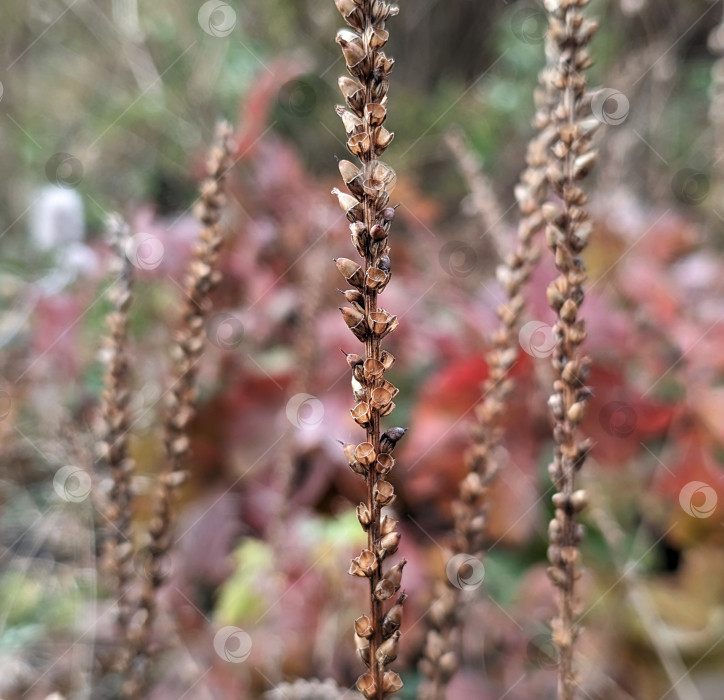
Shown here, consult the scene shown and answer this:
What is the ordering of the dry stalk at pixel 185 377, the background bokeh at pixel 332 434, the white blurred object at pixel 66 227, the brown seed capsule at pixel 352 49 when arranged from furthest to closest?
the white blurred object at pixel 66 227
the background bokeh at pixel 332 434
the dry stalk at pixel 185 377
the brown seed capsule at pixel 352 49

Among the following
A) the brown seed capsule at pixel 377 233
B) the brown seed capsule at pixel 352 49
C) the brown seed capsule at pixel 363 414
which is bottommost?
the brown seed capsule at pixel 363 414

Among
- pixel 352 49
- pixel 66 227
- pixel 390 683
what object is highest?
pixel 66 227

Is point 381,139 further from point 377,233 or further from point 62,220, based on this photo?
point 62,220

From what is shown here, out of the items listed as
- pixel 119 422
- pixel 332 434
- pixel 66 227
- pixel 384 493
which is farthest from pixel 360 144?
pixel 66 227

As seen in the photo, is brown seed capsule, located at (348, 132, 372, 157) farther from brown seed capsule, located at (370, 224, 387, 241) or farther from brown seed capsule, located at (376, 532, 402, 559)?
brown seed capsule, located at (376, 532, 402, 559)

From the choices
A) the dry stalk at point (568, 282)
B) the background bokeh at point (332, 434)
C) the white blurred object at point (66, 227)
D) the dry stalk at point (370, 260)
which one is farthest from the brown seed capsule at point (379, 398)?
the white blurred object at point (66, 227)

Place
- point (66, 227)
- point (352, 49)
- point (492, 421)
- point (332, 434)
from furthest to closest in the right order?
point (66, 227) < point (332, 434) < point (492, 421) < point (352, 49)

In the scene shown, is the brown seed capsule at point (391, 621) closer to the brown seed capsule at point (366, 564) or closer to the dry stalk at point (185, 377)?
the brown seed capsule at point (366, 564)
